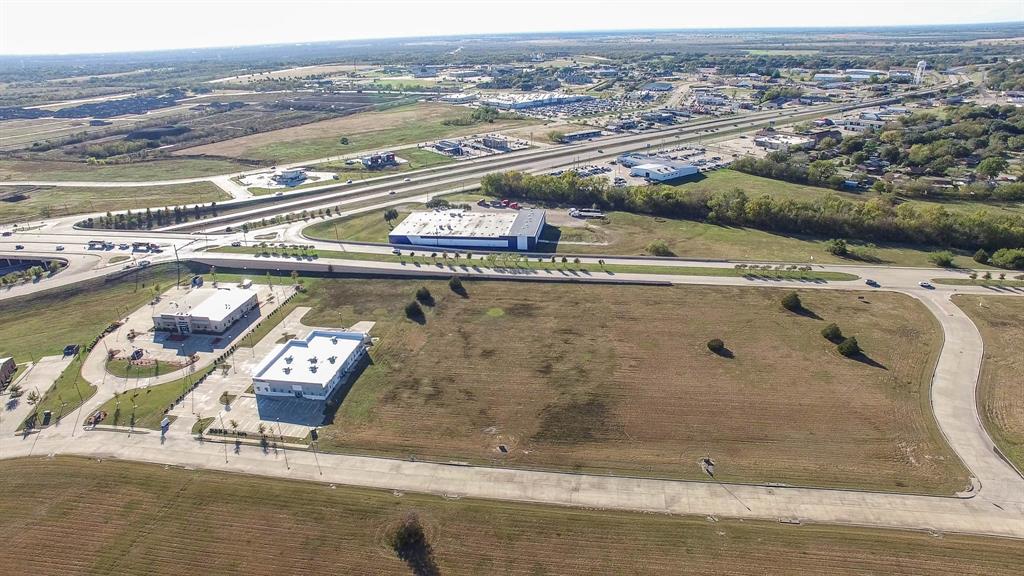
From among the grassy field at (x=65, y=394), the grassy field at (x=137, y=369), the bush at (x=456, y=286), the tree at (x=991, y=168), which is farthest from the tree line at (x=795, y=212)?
the grassy field at (x=65, y=394)

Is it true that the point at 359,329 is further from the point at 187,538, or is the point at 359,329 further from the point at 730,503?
the point at 730,503

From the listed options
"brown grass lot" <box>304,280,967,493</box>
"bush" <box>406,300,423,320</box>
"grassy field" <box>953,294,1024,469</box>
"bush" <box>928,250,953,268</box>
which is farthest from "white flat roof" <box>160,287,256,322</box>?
"bush" <box>928,250,953,268</box>

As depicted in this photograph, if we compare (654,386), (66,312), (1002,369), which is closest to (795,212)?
(1002,369)

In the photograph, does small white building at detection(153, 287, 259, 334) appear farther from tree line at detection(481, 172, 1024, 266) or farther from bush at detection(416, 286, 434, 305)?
tree line at detection(481, 172, 1024, 266)

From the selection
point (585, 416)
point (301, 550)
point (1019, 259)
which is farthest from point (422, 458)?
point (1019, 259)

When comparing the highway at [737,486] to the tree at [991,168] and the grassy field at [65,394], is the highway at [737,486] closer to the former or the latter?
the grassy field at [65,394]

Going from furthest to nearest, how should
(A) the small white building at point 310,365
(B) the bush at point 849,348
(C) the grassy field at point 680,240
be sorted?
(C) the grassy field at point 680,240 → (B) the bush at point 849,348 → (A) the small white building at point 310,365
